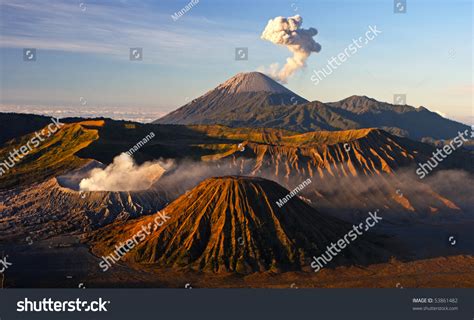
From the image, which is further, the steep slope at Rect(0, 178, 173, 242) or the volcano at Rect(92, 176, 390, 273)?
the steep slope at Rect(0, 178, 173, 242)

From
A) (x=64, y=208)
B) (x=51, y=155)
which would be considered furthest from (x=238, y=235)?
(x=51, y=155)

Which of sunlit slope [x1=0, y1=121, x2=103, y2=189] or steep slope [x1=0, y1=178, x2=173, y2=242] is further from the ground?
sunlit slope [x1=0, y1=121, x2=103, y2=189]

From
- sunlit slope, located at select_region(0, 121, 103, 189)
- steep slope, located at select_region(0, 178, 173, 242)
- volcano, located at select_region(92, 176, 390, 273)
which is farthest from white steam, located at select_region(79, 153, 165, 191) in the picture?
volcano, located at select_region(92, 176, 390, 273)

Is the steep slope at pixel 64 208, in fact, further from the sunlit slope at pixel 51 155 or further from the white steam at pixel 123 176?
the sunlit slope at pixel 51 155

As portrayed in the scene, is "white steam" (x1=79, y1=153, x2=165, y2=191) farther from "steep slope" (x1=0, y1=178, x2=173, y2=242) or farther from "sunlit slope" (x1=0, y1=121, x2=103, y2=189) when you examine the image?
"sunlit slope" (x1=0, y1=121, x2=103, y2=189)

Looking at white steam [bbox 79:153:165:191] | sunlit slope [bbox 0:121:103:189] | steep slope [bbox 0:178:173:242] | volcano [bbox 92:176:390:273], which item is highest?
sunlit slope [bbox 0:121:103:189]

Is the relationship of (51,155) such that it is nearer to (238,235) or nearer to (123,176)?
(123,176)

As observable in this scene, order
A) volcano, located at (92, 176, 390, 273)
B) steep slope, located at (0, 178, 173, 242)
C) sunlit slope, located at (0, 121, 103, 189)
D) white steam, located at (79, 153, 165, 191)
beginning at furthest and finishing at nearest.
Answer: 1. sunlit slope, located at (0, 121, 103, 189)
2. white steam, located at (79, 153, 165, 191)
3. steep slope, located at (0, 178, 173, 242)
4. volcano, located at (92, 176, 390, 273)
